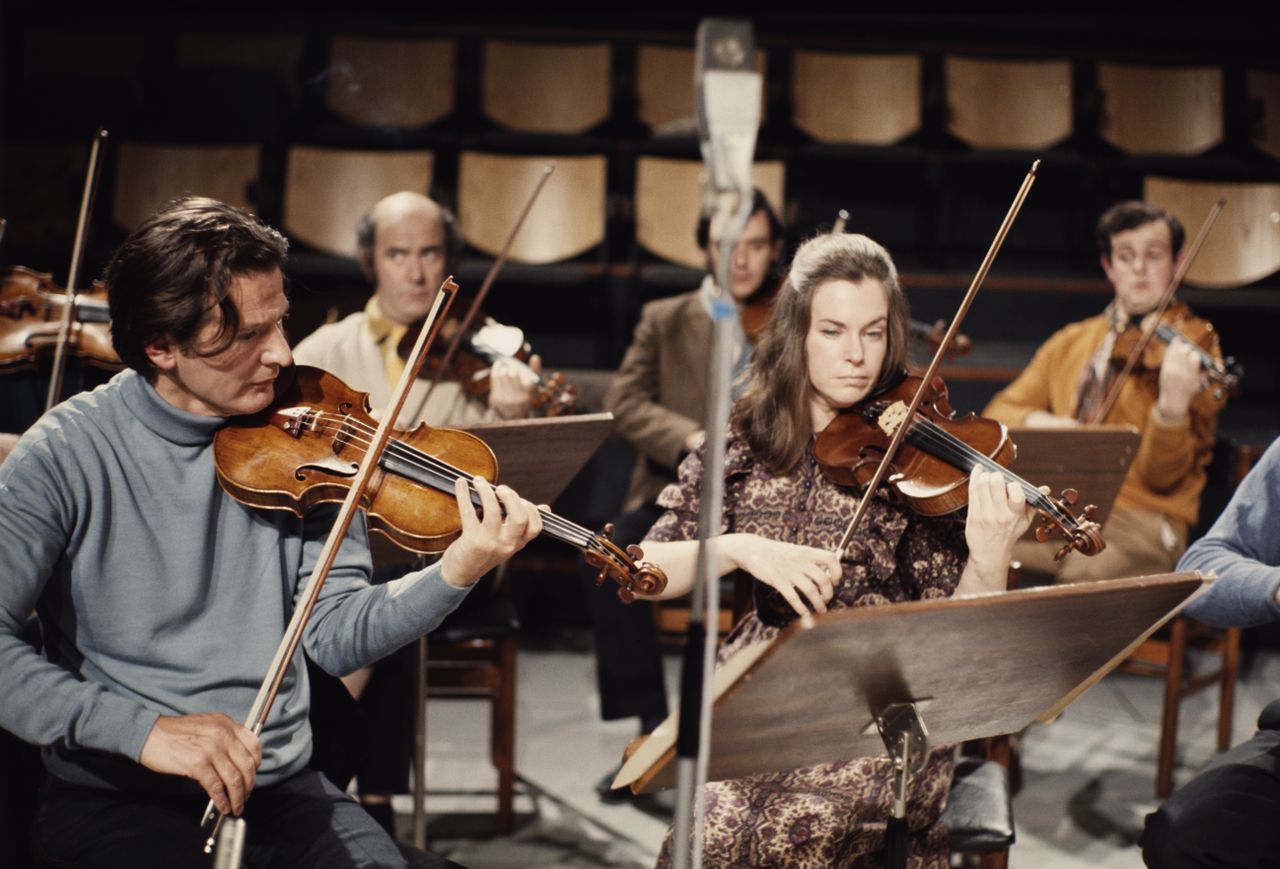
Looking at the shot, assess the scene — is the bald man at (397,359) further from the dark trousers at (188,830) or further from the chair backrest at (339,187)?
the chair backrest at (339,187)

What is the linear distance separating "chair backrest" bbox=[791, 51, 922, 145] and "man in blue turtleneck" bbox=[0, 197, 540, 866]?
3.34 metres

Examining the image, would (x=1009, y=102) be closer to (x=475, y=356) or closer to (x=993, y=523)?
(x=475, y=356)

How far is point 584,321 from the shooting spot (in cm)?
436

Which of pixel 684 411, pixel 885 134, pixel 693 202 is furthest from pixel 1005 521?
pixel 885 134

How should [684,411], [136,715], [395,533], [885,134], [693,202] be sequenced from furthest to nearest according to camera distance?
[885,134] < [693,202] < [684,411] < [395,533] < [136,715]

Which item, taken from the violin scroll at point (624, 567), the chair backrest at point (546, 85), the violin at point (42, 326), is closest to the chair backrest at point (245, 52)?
the chair backrest at point (546, 85)

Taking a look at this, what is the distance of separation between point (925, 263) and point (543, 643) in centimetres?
192

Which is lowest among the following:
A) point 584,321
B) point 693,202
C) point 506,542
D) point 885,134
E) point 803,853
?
point 803,853

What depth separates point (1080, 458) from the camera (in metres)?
2.35

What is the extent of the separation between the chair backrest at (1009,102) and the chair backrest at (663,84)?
701 millimetres

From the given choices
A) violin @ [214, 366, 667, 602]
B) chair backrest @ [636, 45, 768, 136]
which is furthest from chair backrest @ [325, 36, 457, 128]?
violin @ [214, 366, 667, 602]

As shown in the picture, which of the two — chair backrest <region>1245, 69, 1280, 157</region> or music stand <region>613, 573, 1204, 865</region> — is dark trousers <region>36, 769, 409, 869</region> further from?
chair backrest <region>1245, 69, 1280, 157</region>

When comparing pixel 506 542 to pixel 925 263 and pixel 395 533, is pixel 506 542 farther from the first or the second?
pixel 925 263

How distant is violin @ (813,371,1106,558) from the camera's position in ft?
5.77
